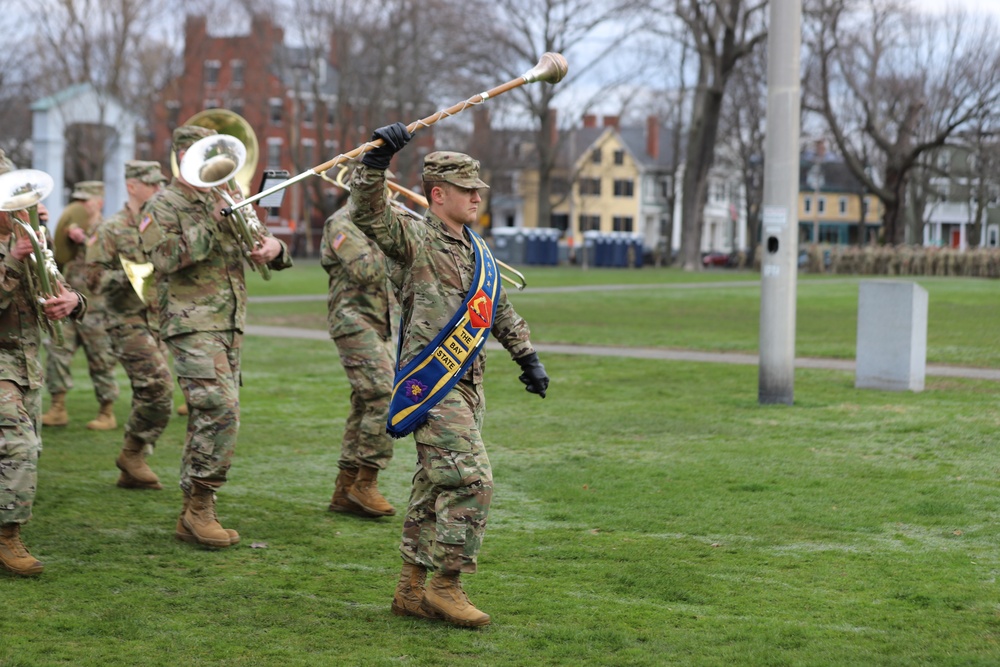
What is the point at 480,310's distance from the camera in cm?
561

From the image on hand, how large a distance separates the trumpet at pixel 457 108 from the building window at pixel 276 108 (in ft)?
198

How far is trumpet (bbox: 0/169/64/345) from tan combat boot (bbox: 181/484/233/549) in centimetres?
110

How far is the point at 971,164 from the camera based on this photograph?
71562 millimetres

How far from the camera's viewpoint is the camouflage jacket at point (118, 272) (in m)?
9.41

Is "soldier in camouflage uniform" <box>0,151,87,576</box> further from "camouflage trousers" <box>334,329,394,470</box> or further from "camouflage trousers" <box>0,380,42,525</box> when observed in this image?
"camouflage trousers" <box>334,329,394,470</box>

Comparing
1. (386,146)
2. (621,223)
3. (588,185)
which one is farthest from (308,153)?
(386,146)

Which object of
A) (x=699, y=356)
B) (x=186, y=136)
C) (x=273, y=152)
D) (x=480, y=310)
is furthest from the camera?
(x=273, y=152)

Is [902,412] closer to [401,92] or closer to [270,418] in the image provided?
[270,418]

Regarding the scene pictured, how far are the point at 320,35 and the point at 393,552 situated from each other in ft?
178

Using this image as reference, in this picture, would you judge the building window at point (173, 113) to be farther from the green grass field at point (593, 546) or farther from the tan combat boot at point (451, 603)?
the tan combat boot at point (451, 603)

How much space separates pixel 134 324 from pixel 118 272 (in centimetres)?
60

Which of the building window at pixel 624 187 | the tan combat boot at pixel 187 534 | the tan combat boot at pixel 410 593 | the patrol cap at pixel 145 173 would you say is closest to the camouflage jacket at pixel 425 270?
the tan combat boot at pixel 410 593

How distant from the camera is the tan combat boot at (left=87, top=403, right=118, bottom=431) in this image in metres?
11.1

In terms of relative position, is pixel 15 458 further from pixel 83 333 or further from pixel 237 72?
pixel 237 72
